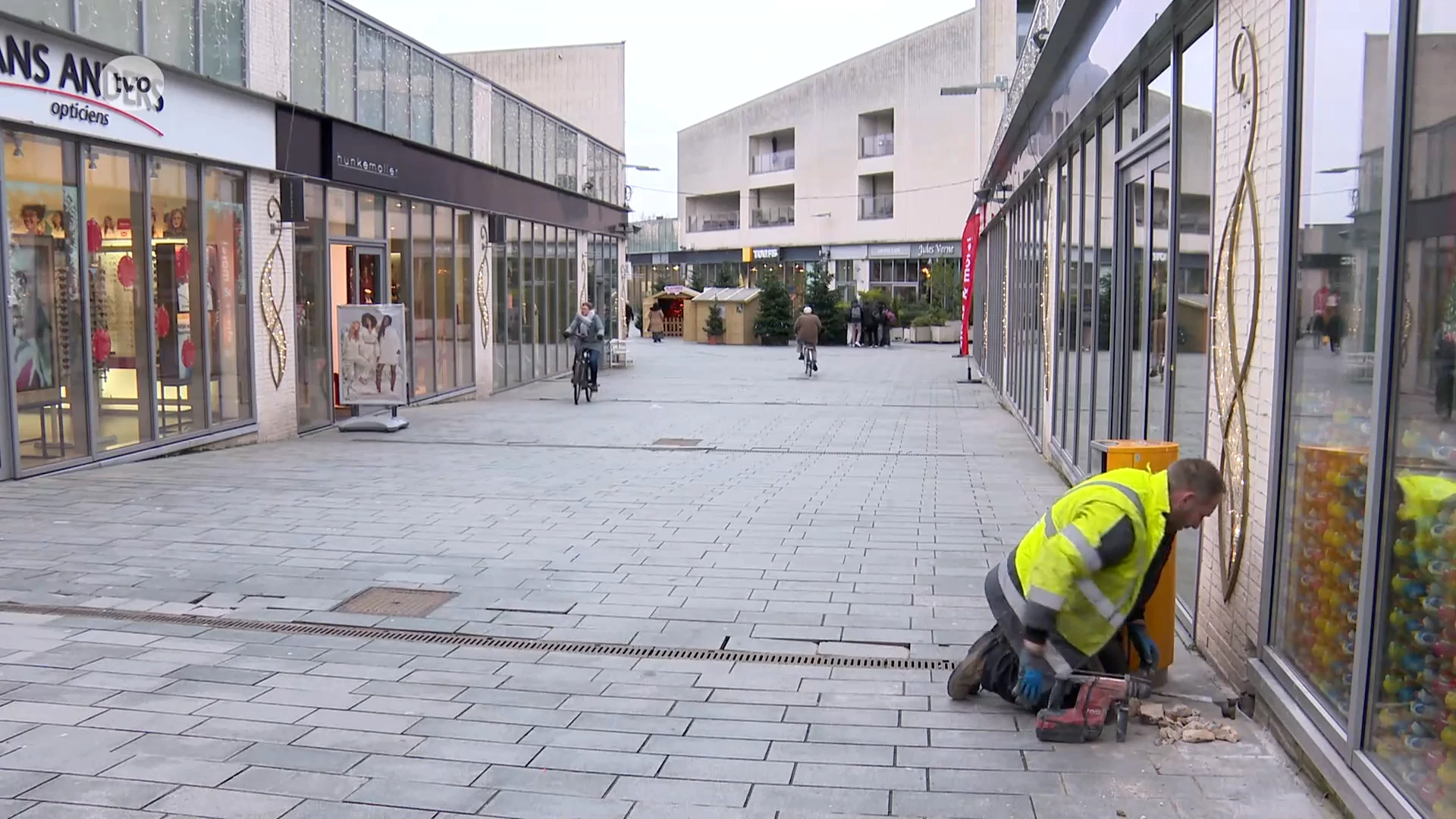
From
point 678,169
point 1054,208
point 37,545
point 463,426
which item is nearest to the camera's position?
point 37,545

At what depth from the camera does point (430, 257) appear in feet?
60.2

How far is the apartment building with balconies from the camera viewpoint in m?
46.7

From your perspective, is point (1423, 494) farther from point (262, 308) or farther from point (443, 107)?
point (443, 107)

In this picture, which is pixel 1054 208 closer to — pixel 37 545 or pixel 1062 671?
pixel 1062 671

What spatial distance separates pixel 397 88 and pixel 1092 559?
47.8 ft

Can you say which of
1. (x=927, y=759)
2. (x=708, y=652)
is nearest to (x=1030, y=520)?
(x=708, y=652)

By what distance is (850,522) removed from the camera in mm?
8773

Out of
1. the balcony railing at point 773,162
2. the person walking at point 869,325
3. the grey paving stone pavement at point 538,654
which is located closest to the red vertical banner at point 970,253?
the person walking at point 869,325

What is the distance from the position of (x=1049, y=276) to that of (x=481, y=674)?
8483 mm

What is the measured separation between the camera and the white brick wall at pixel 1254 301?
4.62 meters

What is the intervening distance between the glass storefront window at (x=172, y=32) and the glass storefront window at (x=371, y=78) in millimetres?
3771

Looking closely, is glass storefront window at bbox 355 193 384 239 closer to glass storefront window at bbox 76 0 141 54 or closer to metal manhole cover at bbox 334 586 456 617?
glass storefront window at bbox 76 0 141 54

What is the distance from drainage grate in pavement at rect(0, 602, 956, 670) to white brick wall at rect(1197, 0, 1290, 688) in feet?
3.89

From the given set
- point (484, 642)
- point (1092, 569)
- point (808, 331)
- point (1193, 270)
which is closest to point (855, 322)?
point (808, 331)
